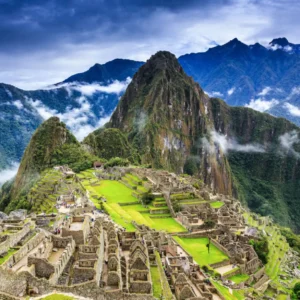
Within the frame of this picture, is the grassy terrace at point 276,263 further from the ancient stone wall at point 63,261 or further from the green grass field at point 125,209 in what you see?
the ancient stone wall at point 63,261

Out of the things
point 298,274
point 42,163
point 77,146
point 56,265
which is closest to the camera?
point 56,265

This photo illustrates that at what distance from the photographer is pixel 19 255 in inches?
810

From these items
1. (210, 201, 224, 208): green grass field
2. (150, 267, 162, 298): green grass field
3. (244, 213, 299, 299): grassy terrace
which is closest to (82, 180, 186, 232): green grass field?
(210, 201, 224, 208): green grass field

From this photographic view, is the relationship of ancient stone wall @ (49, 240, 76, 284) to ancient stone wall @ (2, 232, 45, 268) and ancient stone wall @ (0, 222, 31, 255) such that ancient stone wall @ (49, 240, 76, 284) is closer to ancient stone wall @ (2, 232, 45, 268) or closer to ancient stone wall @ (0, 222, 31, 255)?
ancient stone wall @ (2, 232, 45, 268)

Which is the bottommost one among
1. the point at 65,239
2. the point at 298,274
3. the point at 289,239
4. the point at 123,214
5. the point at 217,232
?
the point at 289,239

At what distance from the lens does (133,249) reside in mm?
26344

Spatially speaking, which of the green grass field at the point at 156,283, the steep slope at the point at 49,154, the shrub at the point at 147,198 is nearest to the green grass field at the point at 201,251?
the green grass field at the point at 156,283

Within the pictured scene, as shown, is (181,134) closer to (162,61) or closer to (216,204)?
(162,61)

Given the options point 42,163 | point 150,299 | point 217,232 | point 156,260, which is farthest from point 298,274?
point 42,163

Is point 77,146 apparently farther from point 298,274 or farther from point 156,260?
point 156,260

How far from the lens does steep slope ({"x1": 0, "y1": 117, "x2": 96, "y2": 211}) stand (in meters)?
93.3

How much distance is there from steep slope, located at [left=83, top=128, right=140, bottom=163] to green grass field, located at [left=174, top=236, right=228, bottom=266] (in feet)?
240

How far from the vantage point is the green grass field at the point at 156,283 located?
21.7m

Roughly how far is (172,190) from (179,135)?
113744 millimetres
